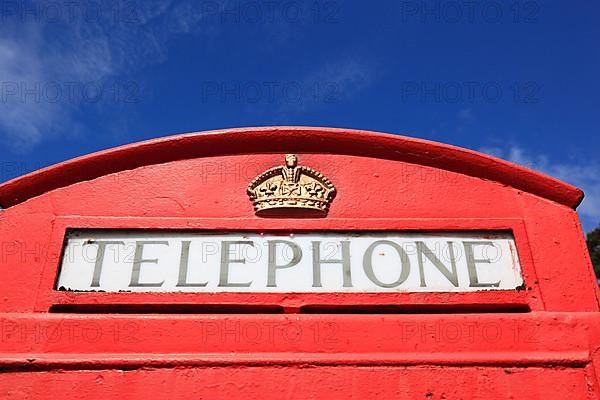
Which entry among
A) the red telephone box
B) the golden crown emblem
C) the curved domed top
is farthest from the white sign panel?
the curved domed top

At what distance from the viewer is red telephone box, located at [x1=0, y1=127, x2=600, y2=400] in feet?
7.62

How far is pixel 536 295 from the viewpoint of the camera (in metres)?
2.56

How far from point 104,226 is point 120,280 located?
0.97ft

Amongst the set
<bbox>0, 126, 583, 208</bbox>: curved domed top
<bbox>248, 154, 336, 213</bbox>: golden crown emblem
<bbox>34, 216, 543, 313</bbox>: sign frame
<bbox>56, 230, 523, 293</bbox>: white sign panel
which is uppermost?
<bbox>0, 126, 583, 208</bbox>: curved domed top

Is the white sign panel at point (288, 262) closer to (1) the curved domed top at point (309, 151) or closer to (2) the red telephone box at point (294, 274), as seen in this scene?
(2) the red telephone box at point (294, 274)

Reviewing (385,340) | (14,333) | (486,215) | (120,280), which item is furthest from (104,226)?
(486,215)

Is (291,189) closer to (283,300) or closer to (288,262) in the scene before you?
(288,262)

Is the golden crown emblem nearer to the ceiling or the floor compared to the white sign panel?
nearer to the ceiling

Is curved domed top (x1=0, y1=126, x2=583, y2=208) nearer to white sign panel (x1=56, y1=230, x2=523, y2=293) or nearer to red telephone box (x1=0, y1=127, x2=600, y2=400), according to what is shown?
red telephone box (x1=0, y1=127, x2=600, y2=400)

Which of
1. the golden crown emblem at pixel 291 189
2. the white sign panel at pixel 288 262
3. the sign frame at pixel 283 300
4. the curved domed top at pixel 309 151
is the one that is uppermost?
the curved domed top at pixel 309 151

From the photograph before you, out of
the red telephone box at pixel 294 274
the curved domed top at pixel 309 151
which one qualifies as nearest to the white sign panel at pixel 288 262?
the red telephone box at pixel 294 274

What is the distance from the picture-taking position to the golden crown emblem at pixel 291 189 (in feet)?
9.02

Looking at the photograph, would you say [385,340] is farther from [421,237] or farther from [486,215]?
[486,215]

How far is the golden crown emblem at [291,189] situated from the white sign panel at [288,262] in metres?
0.15
